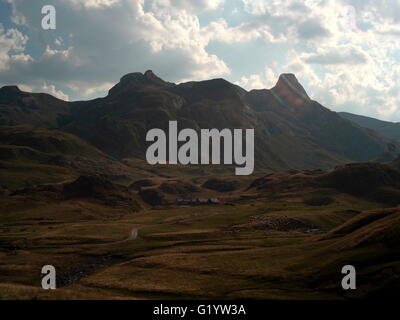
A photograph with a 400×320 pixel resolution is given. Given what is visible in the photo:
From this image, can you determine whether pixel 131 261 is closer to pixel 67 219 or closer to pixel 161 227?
pixel 161 227

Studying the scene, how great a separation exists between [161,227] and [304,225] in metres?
55.7

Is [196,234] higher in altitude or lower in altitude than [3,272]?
higher

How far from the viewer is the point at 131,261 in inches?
4134

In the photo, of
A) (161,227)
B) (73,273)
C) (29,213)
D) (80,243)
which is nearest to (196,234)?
(161,227)
